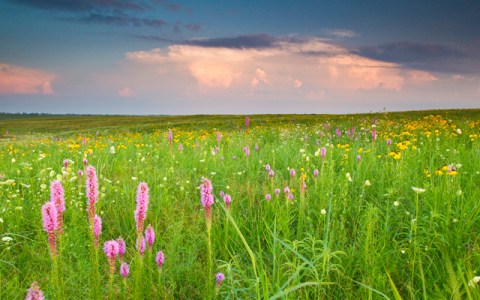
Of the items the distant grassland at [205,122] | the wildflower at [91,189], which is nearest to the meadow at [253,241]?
the wildflower at [91,189]

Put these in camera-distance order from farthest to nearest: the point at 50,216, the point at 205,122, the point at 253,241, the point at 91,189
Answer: the point at 205,122, the point at 253,241, the point at 91,189, the point at 50,216

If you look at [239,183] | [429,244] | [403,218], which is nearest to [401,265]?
[429,244]

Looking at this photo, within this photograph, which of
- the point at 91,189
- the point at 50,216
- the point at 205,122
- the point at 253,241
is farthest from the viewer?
the point at 205,122

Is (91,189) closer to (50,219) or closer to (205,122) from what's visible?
Answer: (50,219)

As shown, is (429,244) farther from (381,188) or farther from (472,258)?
(381,188)

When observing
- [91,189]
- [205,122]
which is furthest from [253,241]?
[205,122]

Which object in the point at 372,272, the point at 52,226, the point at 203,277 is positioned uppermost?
the point at 52,226

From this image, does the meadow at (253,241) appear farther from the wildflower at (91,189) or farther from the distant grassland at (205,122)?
the distant grassland at (205,122)

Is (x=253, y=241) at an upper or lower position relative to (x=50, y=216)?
lower

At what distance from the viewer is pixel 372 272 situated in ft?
8.71

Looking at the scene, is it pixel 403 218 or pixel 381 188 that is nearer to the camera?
pixel 403 218

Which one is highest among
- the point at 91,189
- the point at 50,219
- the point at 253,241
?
the point at 91,189

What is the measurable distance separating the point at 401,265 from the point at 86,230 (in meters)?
3.14

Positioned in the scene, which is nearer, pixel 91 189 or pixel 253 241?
pixel 91 189
